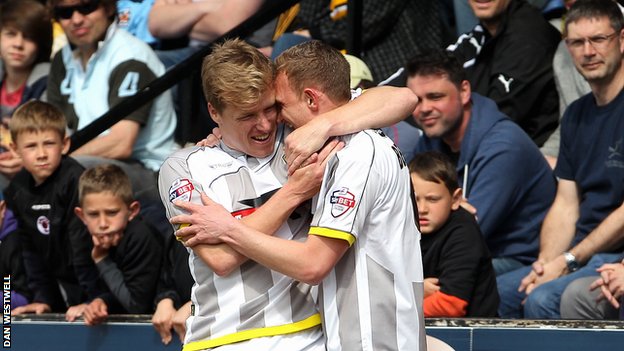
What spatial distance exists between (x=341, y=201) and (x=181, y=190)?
59 centimetres

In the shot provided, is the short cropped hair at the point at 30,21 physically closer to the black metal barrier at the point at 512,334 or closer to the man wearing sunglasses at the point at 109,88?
the man wearing sunglasses at the point at 109,88

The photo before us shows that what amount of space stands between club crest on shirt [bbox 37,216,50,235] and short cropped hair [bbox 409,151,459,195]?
2238 millimetres

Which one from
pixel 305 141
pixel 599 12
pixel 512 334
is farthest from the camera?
pixel 599 12

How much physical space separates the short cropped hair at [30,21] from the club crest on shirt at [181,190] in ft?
14.3

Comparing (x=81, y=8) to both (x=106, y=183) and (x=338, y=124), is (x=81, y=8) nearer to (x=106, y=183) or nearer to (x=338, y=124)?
(x=106, y=183)

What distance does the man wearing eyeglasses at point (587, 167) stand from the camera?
5.88 meters

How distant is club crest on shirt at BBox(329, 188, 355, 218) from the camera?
3.84m

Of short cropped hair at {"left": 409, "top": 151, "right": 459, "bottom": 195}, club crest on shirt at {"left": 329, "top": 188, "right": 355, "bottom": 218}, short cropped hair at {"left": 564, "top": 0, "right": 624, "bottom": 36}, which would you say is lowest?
short cropped hair at {"left": 409, "top": 151, "right": 459, "bottom": 195}

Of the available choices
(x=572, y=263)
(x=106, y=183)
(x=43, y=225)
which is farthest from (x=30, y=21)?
(x=572, y=263)

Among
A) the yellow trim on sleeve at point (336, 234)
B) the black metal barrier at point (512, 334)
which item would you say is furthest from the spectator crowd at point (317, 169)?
the black metal barrier at point (512, 334)

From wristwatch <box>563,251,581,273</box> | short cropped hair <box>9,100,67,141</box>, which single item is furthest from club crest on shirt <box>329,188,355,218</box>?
short cropped hair <box>9,100,67,141</box>

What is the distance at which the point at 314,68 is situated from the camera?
13.3 ft

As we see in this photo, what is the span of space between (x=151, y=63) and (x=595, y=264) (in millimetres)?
3136
